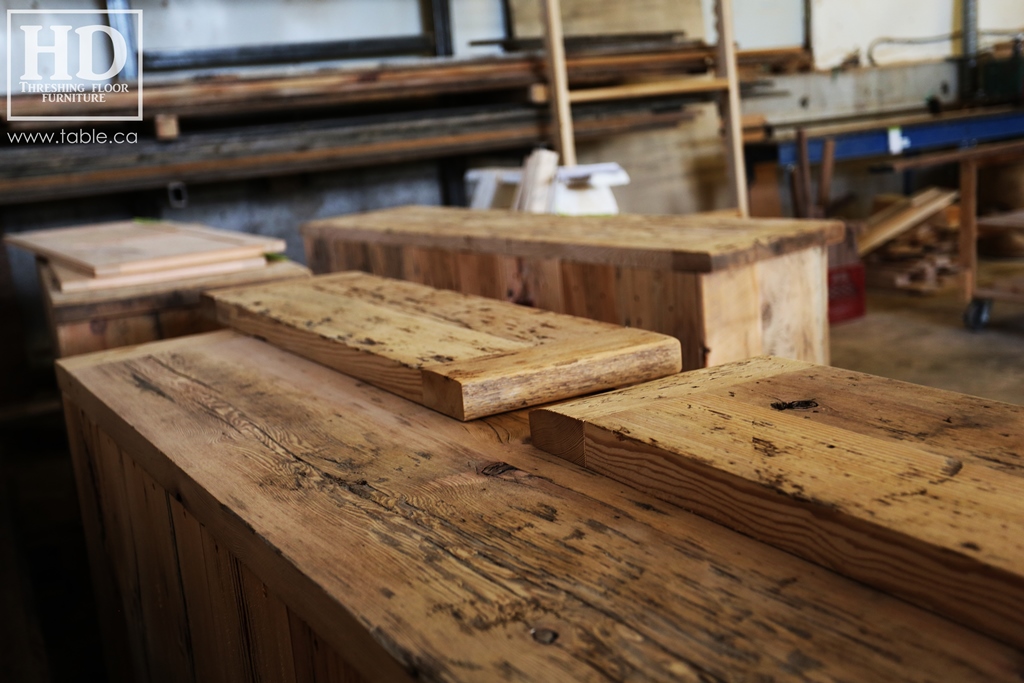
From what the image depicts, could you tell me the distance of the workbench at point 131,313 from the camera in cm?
245

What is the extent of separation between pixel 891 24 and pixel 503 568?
9.16 meters

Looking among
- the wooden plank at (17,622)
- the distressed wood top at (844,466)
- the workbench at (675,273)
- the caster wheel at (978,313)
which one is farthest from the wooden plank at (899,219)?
the distressed wood top at (844,466)

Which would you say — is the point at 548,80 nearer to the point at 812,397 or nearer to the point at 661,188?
the point at 661,188

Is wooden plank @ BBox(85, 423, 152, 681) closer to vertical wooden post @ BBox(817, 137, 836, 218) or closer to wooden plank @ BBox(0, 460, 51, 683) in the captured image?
wooden plank @ BBox(0, 460, 51, 683)

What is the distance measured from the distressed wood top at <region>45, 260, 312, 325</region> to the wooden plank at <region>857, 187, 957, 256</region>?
188 inches

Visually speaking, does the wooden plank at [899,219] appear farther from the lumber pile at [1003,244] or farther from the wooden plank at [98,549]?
the wooden plank at [98,549]

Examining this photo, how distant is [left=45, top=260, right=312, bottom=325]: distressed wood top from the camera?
2.44 meters

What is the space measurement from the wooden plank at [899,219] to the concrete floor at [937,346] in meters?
0.49

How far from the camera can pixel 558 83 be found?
5.26 m

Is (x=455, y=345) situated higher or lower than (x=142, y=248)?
lower

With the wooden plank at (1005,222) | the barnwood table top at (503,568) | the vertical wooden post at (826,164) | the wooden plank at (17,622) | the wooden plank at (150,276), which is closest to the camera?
the barnwood table top at (503,568)

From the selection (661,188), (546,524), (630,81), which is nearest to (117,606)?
(546,524)

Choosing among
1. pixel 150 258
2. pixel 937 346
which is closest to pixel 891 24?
pixel 937 346

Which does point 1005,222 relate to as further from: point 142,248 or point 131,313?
point 131,313
